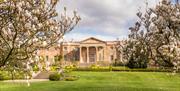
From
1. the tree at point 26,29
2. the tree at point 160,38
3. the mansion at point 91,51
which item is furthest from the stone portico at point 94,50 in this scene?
the tree at point 26,29

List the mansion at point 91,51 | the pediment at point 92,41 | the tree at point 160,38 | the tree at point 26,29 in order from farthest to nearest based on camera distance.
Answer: the mansion at point 91,51 → the pediment at point 92,41 → the tree at point 160,38 → the tree at point 26,29

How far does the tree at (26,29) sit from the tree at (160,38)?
6.35 meters

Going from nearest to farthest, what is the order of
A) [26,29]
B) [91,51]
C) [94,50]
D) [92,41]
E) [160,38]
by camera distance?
[26,29] < [160,38] < [92,41] < [94,50] < [91,51]

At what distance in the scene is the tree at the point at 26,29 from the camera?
11156 mm

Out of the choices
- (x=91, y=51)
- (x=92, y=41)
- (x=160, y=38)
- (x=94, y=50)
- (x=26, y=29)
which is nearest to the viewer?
(x=26, y=29)

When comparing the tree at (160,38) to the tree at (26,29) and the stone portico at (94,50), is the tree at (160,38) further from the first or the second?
the stone portico at (94,50)

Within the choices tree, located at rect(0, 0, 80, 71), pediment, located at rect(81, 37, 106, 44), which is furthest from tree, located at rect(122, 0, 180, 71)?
pediment, located at rect(81, 37, 106, 44)

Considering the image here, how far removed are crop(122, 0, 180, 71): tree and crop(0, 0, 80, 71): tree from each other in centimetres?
635

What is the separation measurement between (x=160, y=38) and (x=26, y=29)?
888 centimetres

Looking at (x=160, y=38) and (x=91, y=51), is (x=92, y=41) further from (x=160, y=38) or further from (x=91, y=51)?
(x=160, y=38)

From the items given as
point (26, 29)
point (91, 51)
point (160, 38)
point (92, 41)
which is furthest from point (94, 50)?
point (26, 29)

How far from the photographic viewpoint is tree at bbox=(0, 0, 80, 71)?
11.2 metres

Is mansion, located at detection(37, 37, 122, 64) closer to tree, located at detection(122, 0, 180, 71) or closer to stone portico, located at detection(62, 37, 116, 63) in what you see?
stone portico, located at detection(62, 37, 116, 63)

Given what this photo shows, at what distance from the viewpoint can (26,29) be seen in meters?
11.4
